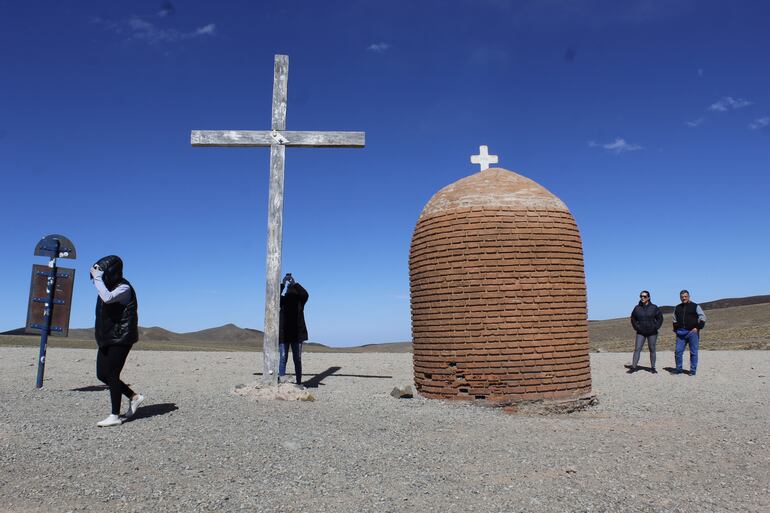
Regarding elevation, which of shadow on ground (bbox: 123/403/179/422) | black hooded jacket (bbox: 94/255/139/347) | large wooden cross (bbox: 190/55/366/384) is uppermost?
large wooden cross (bbox: 190/55/366/384)

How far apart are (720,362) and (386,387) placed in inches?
393

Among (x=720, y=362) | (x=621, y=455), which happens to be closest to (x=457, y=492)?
(x=621, y=455)

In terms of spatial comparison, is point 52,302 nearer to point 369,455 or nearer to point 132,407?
point 132,407

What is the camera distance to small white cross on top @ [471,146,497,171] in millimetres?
9633

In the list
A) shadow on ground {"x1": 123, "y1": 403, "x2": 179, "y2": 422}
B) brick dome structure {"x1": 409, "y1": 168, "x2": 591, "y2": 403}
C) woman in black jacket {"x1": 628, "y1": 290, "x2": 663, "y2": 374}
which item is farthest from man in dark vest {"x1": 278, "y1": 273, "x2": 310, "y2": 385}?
woman in black jacket {"x1": 628, "y1": 290, "x2": 663, "y2": 374}

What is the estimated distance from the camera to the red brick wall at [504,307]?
25.6ft

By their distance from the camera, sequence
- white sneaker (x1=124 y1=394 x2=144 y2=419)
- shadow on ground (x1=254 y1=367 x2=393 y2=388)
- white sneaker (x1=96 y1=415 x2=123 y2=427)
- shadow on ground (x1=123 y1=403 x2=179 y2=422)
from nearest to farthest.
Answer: white sneaker (x1=96 y1=415 x2=123 y2=427)
white sneaker (x1=124 y1=394 x2=144 y2=419)
shadow on ground (x1=123 y1=403 x2=179 y2=422)
shadow on ground (x1=254 y1=367 x2=393 y2=388)

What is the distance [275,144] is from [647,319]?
9240 millimetres

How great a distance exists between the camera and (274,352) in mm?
8484

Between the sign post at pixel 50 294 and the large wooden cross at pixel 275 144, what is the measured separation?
114 inches

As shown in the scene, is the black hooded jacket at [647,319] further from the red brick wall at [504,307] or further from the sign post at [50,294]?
the sign post at [50,294]

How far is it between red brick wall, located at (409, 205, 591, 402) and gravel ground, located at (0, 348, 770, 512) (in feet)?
1.48

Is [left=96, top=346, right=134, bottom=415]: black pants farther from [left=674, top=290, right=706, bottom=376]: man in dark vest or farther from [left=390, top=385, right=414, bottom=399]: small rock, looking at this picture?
[left=674, top=290, right=706, bottom=376]: man in dark vest

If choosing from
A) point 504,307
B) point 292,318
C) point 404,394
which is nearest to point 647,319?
point 504,307
